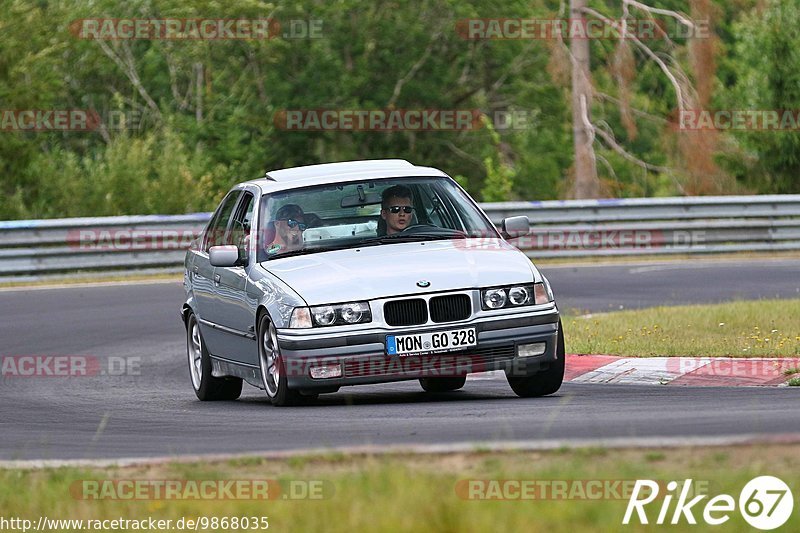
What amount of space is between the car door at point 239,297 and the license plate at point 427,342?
128 centimetres

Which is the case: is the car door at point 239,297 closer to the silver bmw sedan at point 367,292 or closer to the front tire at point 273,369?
the silver bmw sedan at point 367,292

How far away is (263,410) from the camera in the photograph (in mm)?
10633

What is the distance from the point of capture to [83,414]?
36.3 ft

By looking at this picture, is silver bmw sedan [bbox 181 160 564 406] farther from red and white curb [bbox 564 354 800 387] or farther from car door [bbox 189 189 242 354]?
red and white curb [bbox 564 354 800 387]

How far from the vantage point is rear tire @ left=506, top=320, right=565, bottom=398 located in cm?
1079

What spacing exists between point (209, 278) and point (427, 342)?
9.27ft

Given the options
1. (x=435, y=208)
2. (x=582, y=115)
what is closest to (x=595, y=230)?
(x=582, y=115)

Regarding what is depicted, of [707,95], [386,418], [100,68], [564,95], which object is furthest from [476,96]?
[386,418]

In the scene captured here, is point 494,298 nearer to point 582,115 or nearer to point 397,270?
point 397,270

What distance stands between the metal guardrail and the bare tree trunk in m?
6.04

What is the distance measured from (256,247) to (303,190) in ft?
A: 1.98

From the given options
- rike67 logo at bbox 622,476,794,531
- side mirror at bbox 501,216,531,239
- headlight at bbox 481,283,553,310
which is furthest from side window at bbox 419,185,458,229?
rike67 logo at bbox 622,476,794,531

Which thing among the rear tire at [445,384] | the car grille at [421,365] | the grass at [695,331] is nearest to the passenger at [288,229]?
the car grille at [421,365]

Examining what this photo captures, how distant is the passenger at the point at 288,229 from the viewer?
37.4ft
